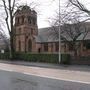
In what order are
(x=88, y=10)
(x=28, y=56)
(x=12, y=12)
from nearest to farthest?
(x=88, y=10) < (x=28, y=56) < (x=12, y=12)

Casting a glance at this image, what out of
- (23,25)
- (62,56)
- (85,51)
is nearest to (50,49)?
(85,51)

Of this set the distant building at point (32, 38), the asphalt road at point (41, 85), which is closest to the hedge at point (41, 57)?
the distant building at point (32, 38)

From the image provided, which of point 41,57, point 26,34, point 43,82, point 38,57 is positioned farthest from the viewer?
point 26,34

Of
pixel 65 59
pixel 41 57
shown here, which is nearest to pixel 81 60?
pixel 65 59

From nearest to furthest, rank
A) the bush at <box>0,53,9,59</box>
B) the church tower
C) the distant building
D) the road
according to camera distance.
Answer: the road, the bush at <box>0,53,9,59</box>, the distant building, the church tower

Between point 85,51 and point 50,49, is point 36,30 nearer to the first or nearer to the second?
point 50,49

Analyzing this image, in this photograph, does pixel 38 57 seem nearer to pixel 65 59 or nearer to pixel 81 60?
pixel 65 59

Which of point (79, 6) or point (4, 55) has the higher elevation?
point (79, 6)

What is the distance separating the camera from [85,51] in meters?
50.8

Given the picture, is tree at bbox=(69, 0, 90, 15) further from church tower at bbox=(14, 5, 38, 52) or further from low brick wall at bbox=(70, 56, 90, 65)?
church tower at bbox=(14, 5, 38, 52)

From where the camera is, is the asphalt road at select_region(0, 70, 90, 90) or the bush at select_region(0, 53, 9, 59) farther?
the bush at select_region(0, 53, 9, 59)

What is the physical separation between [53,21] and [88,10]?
1135cm

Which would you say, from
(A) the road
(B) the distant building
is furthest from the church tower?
(A) the road

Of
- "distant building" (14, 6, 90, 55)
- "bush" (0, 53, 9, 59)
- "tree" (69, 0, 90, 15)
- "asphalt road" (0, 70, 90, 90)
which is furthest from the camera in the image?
"distant building" (14, 6, 90, 55)
